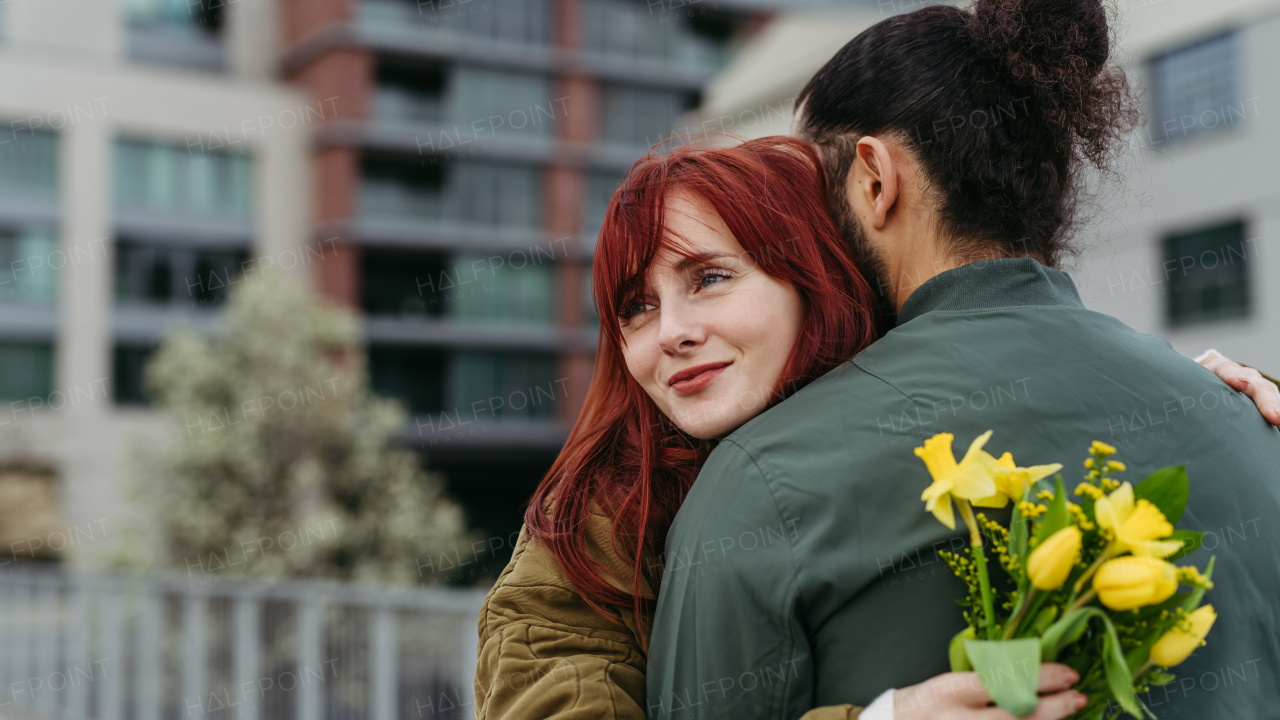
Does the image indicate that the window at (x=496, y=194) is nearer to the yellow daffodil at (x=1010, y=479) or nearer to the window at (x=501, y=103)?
the window at (x=501, y=103)

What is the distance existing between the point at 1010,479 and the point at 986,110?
67 centimetres

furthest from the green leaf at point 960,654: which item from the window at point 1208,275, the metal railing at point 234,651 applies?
the window at point 1208,275

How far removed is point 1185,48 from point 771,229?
57.7ft

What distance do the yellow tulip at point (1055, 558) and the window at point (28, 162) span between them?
30.1 m

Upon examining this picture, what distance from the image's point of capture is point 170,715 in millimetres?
7555

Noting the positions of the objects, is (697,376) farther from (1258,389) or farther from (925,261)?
(1258,389)

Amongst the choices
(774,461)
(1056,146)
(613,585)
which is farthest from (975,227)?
(613,585)

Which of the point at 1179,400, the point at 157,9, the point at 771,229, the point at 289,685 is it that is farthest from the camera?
the point at 157,9

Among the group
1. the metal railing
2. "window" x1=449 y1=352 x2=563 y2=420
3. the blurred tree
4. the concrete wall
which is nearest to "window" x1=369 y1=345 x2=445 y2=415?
"window" x1=449 y1=352 x2=563 y2=420

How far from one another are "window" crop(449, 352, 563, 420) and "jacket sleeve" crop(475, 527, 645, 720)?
29.1m

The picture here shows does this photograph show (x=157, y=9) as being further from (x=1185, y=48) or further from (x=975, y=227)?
(x=975, y=227)

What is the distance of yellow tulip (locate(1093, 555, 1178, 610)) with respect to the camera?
44.3 inches

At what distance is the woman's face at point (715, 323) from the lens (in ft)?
5.78

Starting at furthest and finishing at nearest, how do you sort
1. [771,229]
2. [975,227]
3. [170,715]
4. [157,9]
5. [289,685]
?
[157,9] < [170,715] < [289,685] < [771,229] < [975,227]
